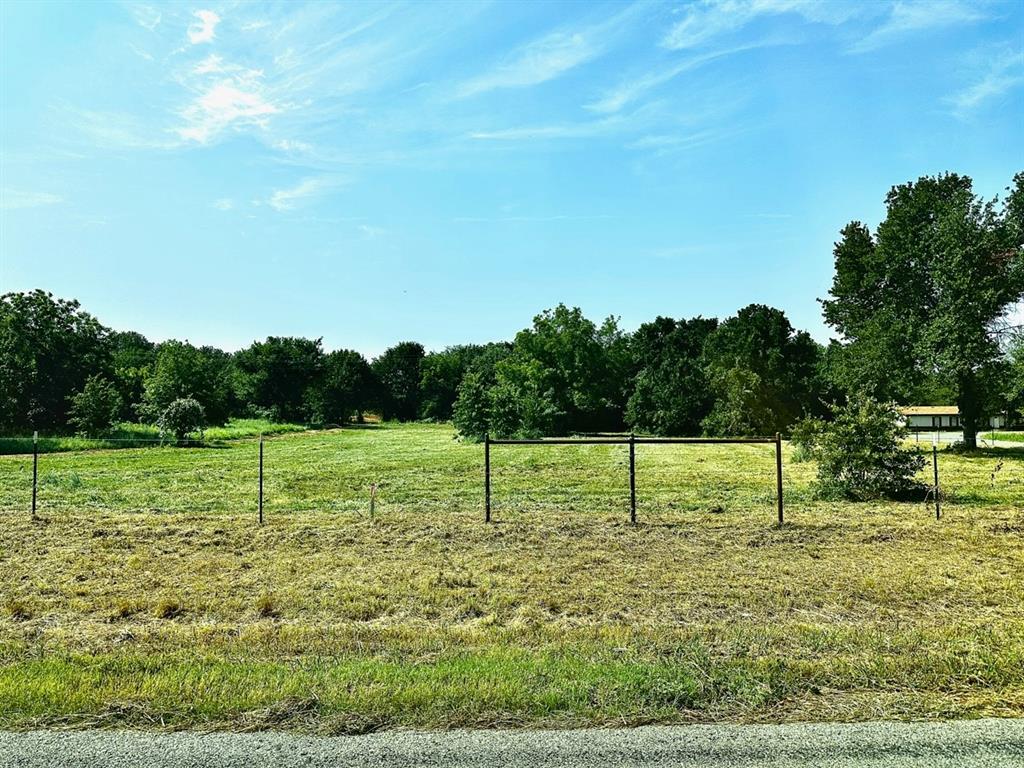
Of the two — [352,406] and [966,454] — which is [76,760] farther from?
[352,406]

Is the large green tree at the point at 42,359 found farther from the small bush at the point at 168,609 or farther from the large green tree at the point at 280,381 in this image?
the small bush at the point at 168,609

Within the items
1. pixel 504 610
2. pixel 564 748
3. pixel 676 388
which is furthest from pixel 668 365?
pixel 564 748

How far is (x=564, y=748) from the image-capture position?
3.58m

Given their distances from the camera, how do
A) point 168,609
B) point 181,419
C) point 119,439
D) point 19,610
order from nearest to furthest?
point 19,610 → point 168,609 → point 119,439 → point 181,419

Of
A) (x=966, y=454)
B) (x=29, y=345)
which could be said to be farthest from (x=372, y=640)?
(x=29, y=345)

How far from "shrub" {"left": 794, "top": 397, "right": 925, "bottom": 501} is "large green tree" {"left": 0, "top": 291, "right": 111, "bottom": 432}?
45681mm

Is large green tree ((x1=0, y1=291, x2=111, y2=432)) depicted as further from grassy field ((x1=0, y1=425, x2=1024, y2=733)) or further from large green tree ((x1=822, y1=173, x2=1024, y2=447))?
large green tree ((x1=822, y1=173, x2=1024, y2=447))

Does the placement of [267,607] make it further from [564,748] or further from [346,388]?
[346,388]

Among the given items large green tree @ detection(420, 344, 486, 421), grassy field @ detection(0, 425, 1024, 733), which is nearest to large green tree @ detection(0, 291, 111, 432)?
grassy field @ detection(0, 425, 1024, 733)

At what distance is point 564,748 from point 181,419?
136ft

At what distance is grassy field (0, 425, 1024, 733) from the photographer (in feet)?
13.6

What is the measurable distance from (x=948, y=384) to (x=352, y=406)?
63.2 m

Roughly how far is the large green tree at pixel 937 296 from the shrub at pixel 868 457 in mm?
13938

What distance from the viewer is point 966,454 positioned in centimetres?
2966
